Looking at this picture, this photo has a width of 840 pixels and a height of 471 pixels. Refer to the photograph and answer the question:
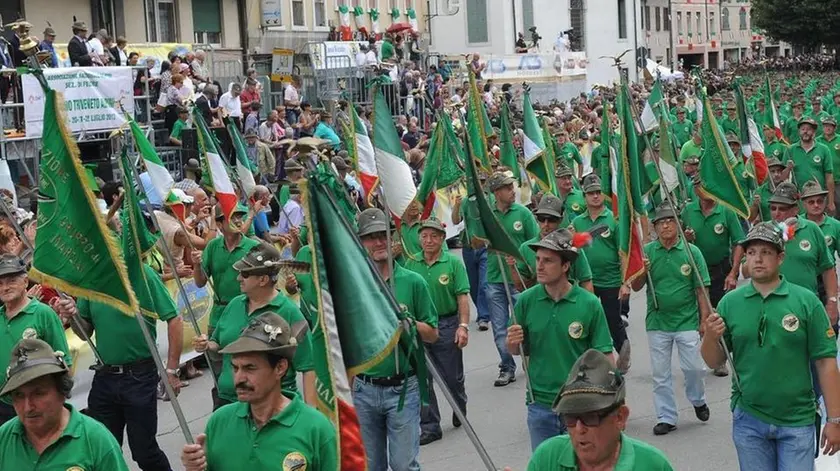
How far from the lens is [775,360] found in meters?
7.19

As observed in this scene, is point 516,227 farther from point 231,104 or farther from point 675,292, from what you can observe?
point 231,104

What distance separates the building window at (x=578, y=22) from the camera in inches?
2314

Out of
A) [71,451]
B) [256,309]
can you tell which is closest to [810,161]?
[256,309]

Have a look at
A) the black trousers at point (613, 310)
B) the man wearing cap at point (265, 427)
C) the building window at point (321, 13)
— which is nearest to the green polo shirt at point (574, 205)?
the black trousers at point (613, 310)

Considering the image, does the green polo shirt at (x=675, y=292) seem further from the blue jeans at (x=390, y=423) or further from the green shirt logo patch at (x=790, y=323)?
the green shirt logo patch at (x=790, y=323)

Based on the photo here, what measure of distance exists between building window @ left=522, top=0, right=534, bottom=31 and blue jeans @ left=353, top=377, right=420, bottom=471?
4739 centimetres

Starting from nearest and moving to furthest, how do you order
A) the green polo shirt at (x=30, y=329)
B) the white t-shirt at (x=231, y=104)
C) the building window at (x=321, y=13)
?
the green polo shirt at (x=30, y=329) < the white t-shirt at (x=231, y=104) < the building window at (x=321, y=13)

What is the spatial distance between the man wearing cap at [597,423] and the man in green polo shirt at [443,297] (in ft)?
17.2

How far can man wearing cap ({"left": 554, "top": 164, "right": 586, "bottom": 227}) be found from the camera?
15.2 meters

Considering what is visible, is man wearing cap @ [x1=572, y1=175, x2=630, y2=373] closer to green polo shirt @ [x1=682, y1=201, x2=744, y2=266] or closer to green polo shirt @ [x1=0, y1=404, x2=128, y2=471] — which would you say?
green polo shirt @ [x1=682, y1=201, x2=744, y2=266]

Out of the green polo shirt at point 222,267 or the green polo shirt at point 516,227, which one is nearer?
the green polo shirt at point 222,267

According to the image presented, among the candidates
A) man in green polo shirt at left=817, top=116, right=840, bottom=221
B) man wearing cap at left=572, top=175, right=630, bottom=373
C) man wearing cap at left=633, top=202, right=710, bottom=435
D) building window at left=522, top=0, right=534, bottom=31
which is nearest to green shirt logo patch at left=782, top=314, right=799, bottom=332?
man wearing cap at left=633, top=202, right=710, bottom=435

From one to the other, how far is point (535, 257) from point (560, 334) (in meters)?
3.21

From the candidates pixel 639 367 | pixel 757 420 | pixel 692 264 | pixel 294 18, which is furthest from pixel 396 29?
pixel 757 420
